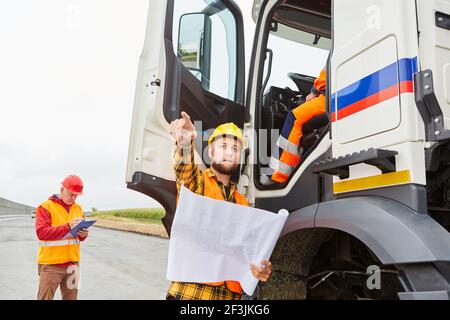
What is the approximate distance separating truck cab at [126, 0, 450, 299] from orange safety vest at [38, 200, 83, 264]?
56.4 inches

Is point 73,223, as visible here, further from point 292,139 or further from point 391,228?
point 391,228

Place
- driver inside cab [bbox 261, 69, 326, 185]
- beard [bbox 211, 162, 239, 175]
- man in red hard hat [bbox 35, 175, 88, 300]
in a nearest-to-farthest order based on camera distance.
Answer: beard [bbox 211, 162, 239, 175]
driver inside cab [bbox 261, 69, 326, 185]
man in red hard hat [bbox 35, 175, 88, 300]

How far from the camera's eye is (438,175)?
1.89 meters

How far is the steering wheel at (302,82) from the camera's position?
373cm

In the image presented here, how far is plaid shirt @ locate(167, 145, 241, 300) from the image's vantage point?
76.0 inches

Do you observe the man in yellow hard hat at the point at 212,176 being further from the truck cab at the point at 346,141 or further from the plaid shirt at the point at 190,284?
the truck cab at the point at 346,141

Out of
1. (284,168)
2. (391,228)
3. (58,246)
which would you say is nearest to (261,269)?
(391,228)

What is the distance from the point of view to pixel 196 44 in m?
3.16

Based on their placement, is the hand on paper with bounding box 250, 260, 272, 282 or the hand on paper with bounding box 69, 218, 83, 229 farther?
the hand on paper with bounding box 69, 218, 83, 229

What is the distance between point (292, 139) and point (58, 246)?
7.42 feet

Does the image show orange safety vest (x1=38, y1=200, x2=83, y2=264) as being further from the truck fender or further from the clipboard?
the truck fender

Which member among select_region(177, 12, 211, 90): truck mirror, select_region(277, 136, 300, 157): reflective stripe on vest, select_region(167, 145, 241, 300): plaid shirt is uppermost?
select_region(177, 12, 211, 90): truck mirror

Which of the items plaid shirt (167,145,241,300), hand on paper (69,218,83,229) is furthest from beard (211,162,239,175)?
hand on paper (69,218,83,229)

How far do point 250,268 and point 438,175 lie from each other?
0.94 metres
